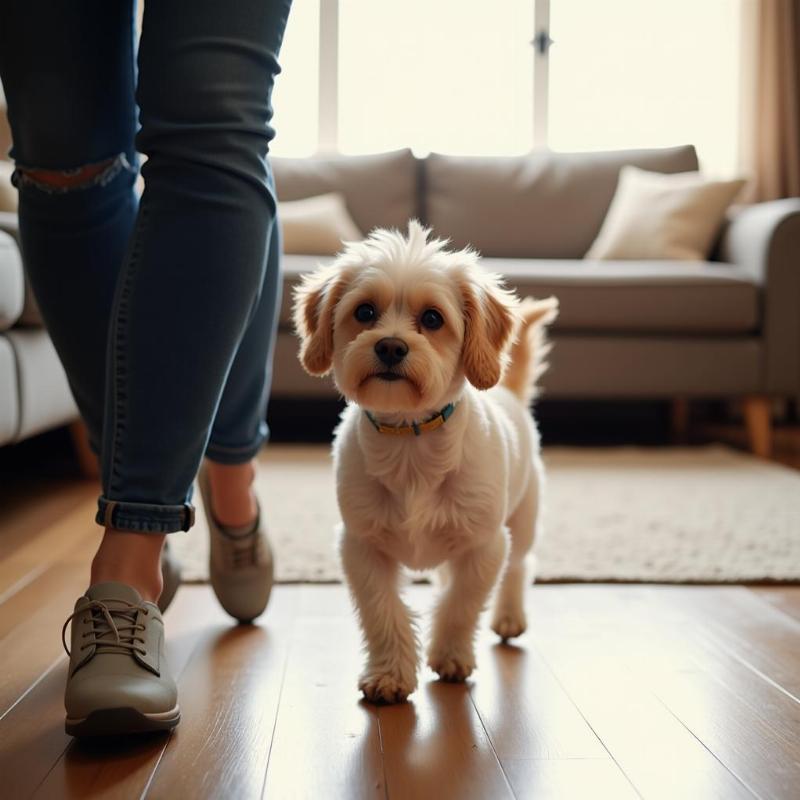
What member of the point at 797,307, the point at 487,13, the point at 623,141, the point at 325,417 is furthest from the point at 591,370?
the point at 487,13

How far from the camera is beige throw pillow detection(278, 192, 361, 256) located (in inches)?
161

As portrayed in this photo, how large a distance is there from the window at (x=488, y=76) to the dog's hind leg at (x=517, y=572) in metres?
4.16

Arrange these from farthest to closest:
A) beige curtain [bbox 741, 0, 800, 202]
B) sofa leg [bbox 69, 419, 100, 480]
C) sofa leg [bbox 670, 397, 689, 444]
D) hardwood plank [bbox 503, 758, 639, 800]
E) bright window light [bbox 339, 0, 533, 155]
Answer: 1. bright window light [bbox 339, 0, 533, 155]
2. beige curtain [bbox 741, 0, 800, 202]
3. sofa leg [bbox 670, 397, 689, 444]
4. sofa leg [bbox 69, 419, 100, 480]
5. hardwood plank [bbox 503, 758, 639, 800]

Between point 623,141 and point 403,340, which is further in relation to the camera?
point 623,141

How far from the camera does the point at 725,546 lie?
216cm

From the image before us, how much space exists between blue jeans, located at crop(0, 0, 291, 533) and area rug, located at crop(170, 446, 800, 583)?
79cm

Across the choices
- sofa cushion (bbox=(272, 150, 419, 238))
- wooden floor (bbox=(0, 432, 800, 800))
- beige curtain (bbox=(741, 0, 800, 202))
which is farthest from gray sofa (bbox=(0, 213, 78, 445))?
beige curtain (bbox=(741, 0, 800, 202))

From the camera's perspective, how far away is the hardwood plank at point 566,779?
961 mm

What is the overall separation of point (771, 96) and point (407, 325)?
4378 millimetres

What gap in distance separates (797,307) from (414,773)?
301 cm

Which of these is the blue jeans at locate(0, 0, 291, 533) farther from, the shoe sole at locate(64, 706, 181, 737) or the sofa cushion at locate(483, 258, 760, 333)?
the sofa cushion at locate(483, 258, 760, 333)

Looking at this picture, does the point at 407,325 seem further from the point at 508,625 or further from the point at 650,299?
the point at 650,299

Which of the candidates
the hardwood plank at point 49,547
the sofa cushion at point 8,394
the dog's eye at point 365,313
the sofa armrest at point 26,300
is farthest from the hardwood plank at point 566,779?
the sofa armrest at point 26,300

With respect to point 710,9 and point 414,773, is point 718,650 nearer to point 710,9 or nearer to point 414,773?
point 414,773
